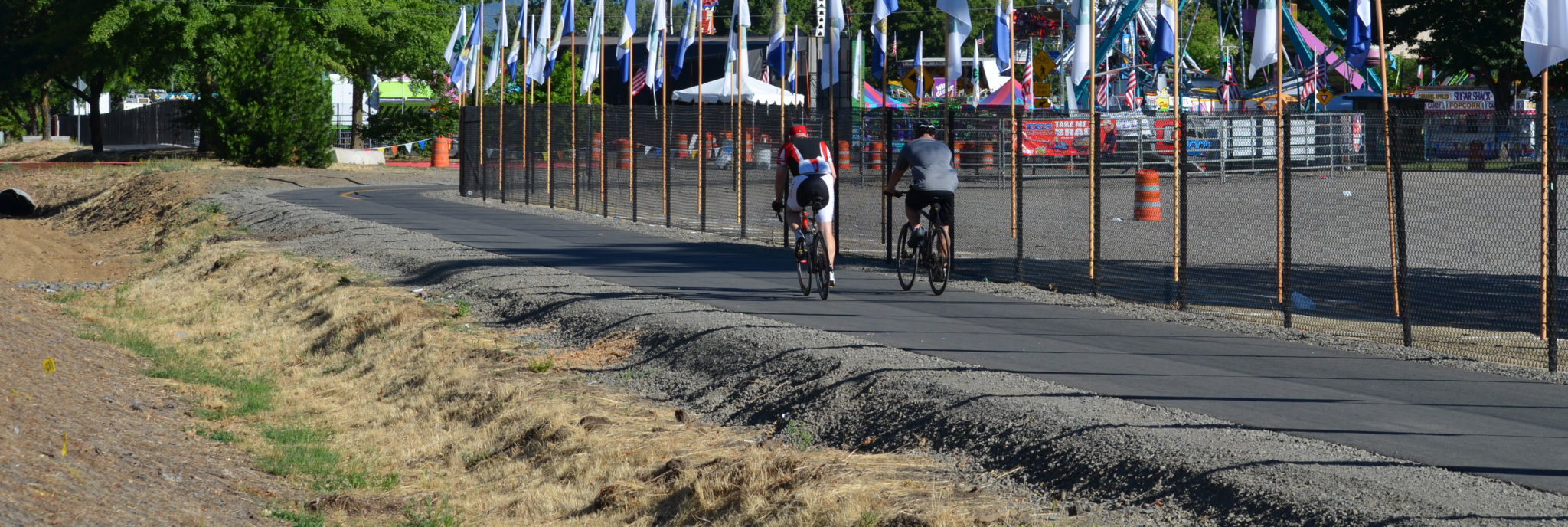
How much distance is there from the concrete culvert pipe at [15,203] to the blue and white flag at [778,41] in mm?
18286

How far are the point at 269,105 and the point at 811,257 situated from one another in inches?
1334

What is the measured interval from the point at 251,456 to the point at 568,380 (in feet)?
6.77

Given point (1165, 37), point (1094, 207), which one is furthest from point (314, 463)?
point (1165, 37)

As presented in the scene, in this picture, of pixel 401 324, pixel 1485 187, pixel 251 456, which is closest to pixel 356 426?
pixel 251 456

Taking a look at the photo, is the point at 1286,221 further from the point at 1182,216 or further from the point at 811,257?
the point at 811,257

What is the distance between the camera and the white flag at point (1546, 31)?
9352 mm

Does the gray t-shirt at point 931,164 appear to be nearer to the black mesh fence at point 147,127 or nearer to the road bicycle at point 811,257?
the road bicycle at point 811,257

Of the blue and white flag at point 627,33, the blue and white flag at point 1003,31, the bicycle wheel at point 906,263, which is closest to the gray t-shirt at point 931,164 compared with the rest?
the bicycle wheel at point 906,263

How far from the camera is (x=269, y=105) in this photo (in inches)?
1682

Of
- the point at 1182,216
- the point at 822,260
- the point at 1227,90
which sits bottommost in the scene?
the point at 822,260

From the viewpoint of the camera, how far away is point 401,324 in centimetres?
1280

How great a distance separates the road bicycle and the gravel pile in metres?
1.25

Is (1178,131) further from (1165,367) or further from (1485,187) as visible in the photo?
(1165,367)

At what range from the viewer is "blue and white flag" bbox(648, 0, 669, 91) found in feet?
88.5
